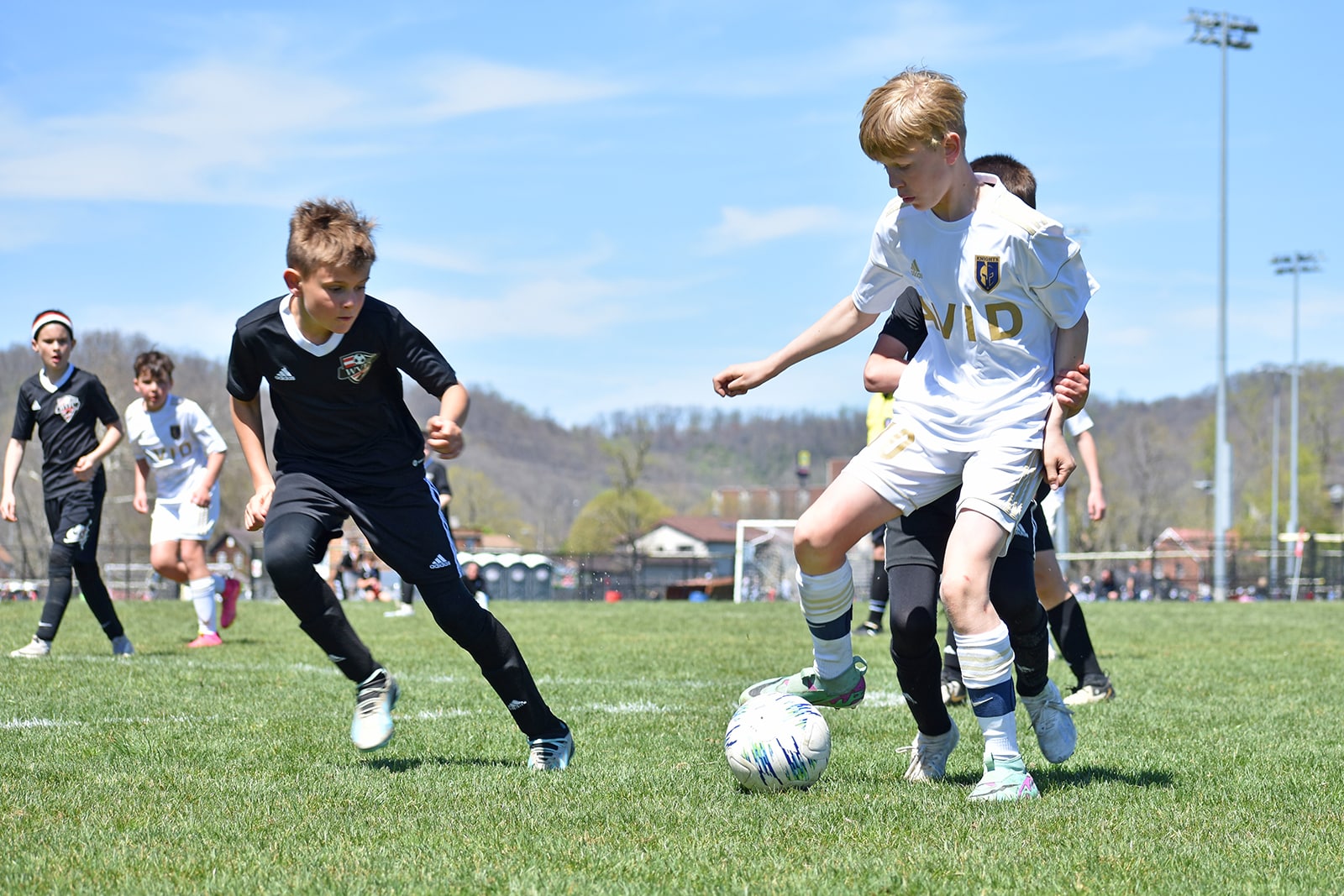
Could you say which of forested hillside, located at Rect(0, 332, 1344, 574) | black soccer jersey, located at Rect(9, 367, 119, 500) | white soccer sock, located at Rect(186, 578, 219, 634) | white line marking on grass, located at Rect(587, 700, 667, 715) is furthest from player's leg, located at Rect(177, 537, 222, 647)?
forested hillside, located at Rect(0, 332, 1344, 574)

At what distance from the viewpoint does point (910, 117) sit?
4.05 m

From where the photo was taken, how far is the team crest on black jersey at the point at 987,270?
4.18 metres

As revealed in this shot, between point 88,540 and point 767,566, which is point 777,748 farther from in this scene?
A: point 767,566

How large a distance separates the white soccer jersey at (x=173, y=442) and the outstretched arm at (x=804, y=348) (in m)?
6.81

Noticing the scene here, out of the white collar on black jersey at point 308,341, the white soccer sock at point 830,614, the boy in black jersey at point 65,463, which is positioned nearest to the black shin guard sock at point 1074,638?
the white soccer sock at point 830,614

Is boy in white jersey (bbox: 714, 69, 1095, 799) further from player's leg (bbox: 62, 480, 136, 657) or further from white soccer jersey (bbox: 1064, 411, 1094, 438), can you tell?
player's leg (bbox: 62, 480, 136, 657)

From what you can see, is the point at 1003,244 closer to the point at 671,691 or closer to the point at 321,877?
the point at 321,877

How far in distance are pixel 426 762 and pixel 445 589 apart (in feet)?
2.24

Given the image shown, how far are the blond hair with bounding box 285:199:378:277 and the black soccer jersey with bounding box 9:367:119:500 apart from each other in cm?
561

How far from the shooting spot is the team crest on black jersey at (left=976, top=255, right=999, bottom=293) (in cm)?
418

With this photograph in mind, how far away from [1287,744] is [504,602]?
736 inches

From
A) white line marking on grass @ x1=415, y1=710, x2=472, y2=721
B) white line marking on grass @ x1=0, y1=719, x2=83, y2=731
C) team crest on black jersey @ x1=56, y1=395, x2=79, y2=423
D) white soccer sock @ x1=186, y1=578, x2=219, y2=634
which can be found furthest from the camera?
white soccer sock @ x1=186, y1=578, x2=219, y2=634

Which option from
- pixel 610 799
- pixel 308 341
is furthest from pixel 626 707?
pixel 308 341

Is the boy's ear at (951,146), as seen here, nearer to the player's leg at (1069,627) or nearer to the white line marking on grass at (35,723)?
the player's leg at (1069,627)
